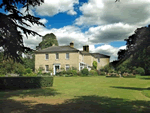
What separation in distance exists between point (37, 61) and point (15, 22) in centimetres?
3379

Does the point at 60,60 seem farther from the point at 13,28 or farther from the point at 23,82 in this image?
the point at 13,28

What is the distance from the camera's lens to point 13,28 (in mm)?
8500

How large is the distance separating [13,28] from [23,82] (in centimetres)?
873

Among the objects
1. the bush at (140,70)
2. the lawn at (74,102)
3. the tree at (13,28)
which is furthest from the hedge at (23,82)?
the bush at (140,70)

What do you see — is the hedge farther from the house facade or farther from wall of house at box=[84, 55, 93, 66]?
wall of house at box=[84, 55, 93, 66]

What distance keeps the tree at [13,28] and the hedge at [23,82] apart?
24.2 feet

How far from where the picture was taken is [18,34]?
8.92 meters

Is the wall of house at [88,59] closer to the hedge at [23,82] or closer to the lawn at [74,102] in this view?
the hedge at [23,82]

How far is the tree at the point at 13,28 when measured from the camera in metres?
8.23

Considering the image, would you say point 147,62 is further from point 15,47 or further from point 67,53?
point 67,53

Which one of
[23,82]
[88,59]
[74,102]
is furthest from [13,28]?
[88,59]

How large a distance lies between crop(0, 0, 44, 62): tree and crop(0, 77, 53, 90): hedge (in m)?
7.37

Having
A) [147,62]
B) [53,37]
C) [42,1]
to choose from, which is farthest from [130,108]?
[53,37]

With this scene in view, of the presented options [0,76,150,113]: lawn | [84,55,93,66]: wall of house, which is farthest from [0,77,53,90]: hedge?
[84,55,93,66]: wall of house
